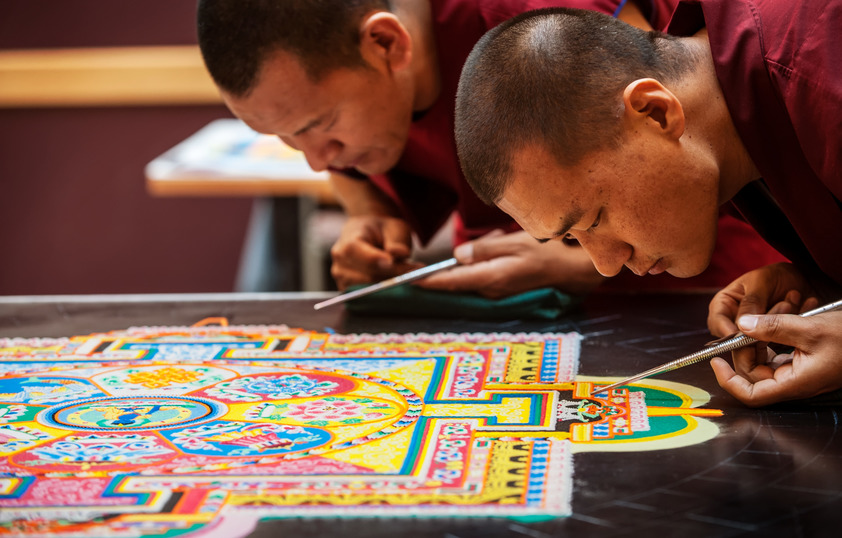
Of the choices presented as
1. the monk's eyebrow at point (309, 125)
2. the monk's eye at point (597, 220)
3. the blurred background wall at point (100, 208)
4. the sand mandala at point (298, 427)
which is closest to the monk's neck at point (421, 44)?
the monk's eyebrow at point (309, 125)

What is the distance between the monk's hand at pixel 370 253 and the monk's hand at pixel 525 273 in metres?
0.14

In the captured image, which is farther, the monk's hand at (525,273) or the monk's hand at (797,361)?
the monk's hand at (525,273)

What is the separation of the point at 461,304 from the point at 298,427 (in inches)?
21.7

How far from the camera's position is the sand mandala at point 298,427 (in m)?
0.95

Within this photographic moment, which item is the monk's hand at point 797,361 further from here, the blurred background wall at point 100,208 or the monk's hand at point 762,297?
the blurred background wall at point 100,208

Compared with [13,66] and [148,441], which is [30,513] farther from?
[13,66]

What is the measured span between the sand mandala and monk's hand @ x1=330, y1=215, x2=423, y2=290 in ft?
0.95

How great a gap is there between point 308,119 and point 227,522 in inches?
35.9

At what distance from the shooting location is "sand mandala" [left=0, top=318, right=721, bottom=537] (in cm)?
95

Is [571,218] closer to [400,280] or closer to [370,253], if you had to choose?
[400,280]

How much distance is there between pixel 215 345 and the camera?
157 cm

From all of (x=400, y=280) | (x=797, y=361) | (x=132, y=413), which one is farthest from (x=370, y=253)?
(x=797, y=361)

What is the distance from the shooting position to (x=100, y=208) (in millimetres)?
4586

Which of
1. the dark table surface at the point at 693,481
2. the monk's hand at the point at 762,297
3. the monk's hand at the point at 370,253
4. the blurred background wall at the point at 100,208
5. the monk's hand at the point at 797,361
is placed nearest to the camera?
the dark table surface at the point at 693,481
